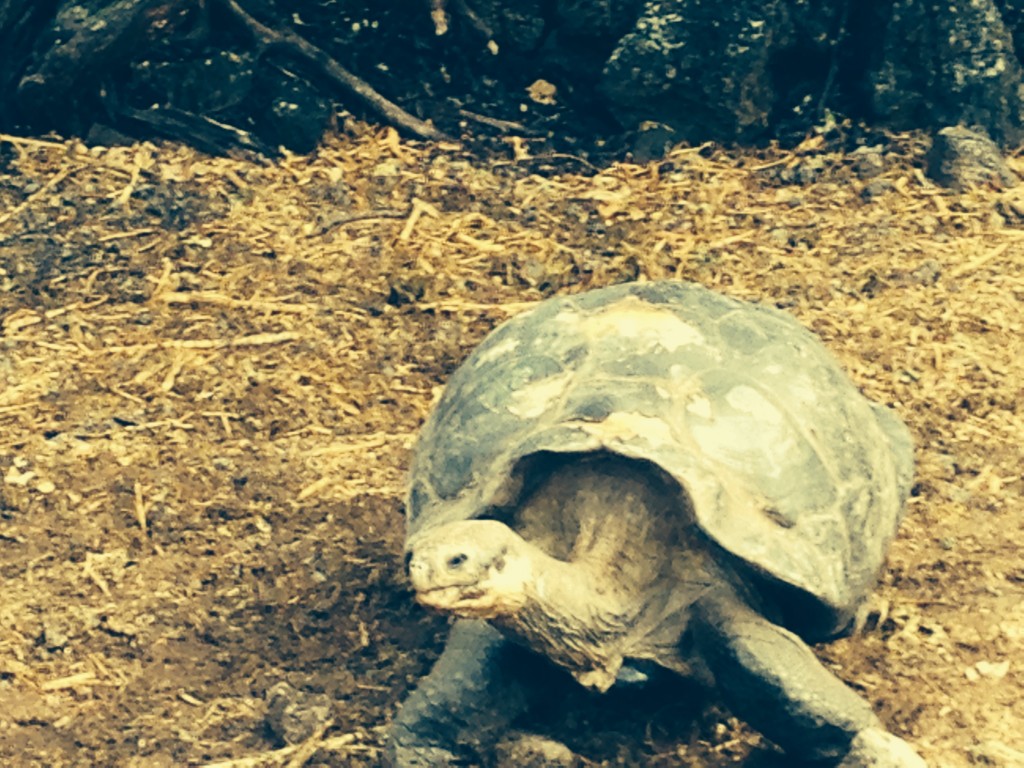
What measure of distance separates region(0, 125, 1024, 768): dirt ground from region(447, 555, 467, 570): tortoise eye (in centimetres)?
80

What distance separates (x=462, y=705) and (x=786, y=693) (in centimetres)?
69

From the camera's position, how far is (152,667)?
360cm

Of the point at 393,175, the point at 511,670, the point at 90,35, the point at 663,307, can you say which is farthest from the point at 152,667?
the point at 90,35

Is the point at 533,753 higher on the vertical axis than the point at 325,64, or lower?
lower

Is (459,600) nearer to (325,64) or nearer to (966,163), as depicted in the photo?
(966,163)

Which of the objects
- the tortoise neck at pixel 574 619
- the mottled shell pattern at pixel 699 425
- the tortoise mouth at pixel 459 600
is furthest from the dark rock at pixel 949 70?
the tortoise mouth at pixel 459 600

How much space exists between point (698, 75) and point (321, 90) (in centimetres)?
157

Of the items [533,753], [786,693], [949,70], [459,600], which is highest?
[949,70]

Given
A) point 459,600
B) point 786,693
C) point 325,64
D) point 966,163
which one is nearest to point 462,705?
point 459,600

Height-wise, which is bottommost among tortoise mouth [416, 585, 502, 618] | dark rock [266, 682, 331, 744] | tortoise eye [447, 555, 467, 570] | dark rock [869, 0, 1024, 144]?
dark rock [266, 682, 331, 744]

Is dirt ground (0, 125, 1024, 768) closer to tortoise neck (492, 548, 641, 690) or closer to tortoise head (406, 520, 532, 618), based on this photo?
tortoise neck (492, 548, 641, 690)

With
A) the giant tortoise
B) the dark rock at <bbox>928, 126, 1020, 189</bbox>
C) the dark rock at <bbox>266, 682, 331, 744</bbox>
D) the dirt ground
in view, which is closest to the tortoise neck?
the giant tortoise

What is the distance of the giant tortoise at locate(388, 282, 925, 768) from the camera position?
10.0 ft

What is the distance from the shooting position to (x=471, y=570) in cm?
277
